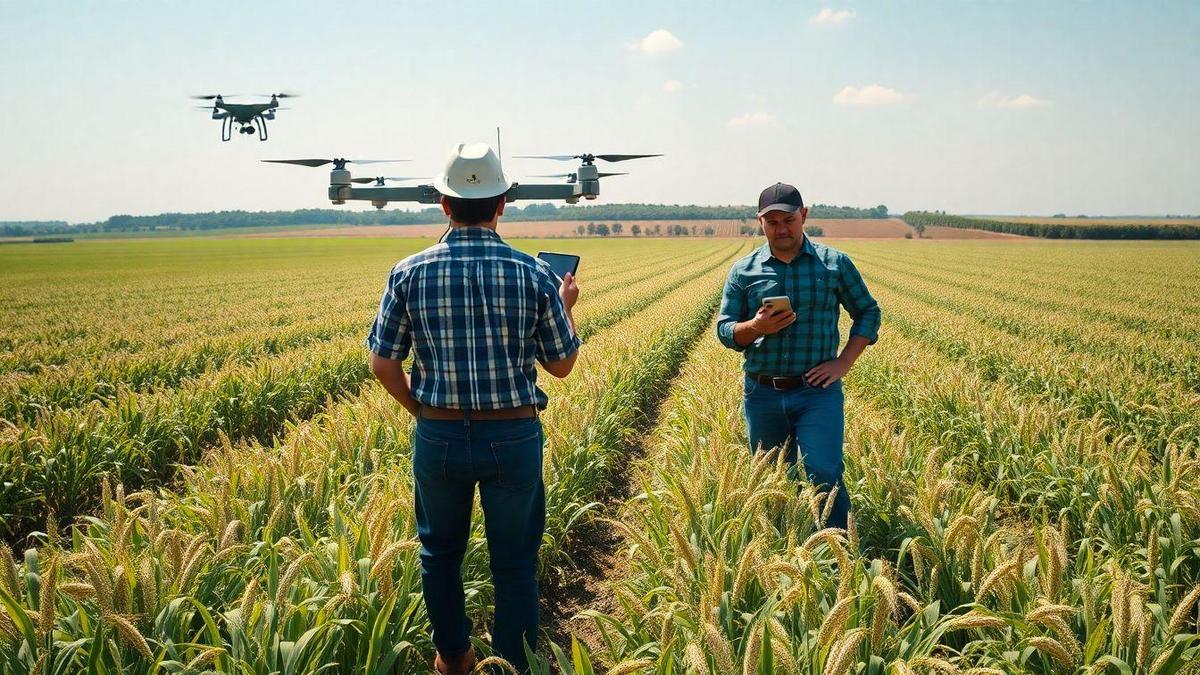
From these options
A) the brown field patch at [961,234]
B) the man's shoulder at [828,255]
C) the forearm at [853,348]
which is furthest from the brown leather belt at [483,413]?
the brown field patch at [961,234]

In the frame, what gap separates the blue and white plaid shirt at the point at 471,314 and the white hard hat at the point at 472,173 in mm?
153

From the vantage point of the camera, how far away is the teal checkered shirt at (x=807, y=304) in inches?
169

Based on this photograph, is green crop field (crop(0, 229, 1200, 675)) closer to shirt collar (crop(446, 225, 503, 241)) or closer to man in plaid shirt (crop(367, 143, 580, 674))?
man in plaid shirt (crop(367, 143, 580, 674))

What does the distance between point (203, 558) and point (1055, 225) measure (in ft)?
435

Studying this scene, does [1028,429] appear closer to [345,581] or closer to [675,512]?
[675,512]

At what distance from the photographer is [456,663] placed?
128 inches

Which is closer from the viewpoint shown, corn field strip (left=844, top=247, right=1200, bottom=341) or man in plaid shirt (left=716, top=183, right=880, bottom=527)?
man in plaid shirt (left=716, top=183, right=880, bottom=527)

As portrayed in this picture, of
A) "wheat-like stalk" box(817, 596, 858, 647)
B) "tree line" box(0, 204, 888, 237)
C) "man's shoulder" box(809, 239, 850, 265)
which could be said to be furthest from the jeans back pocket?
"tree line" box(0, 204, 888, 237)

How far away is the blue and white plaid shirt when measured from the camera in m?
2.81

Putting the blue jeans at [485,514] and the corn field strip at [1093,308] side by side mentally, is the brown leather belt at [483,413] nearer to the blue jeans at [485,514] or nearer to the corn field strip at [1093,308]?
the blue jeans at [485,514]

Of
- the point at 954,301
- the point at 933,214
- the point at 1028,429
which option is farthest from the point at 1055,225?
the point at 1028,429

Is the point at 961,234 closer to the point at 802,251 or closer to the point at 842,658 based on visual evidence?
the point at 802,251

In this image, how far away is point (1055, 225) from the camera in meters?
111

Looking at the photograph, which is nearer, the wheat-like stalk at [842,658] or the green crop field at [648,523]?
the wheat-like stalk at [842,658]
